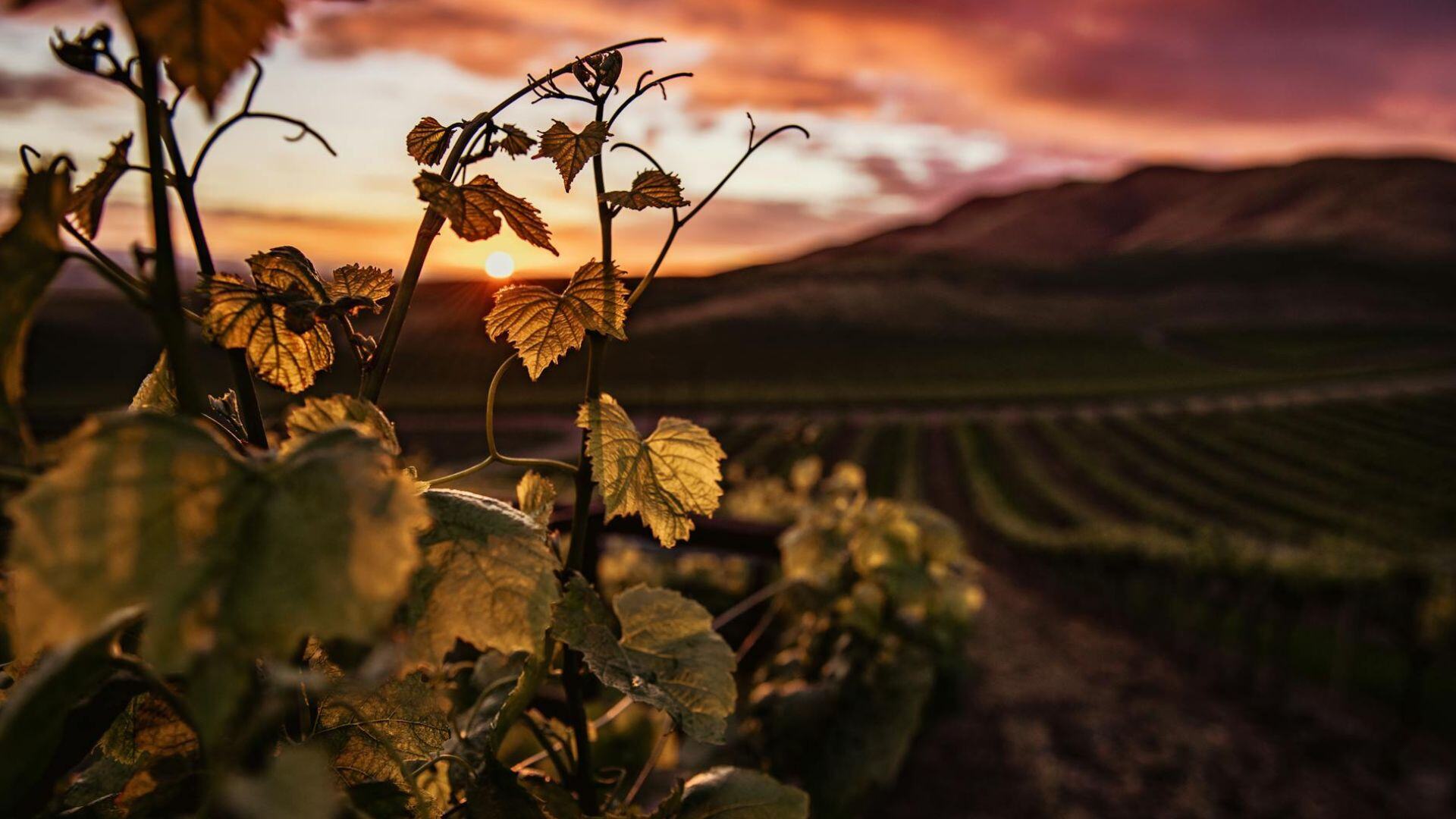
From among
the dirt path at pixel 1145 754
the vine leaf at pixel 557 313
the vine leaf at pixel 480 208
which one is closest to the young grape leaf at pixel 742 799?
the vine leaf at pixel 557 313

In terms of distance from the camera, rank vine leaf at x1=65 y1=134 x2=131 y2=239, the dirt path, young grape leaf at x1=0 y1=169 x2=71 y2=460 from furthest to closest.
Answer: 1. the dirt path
2. vine leaf at x1=65 y1=134 x2=131 y2=239
3. young grape leaf at x1=0 y1=169 x2=71 y2=460

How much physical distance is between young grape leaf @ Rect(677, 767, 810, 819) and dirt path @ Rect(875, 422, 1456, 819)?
8.10 metres

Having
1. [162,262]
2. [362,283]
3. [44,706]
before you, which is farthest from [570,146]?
[44,706]

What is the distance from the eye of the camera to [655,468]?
93 cm

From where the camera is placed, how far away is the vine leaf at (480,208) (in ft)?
2.34

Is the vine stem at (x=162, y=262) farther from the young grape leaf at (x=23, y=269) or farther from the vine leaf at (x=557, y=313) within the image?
the vine leaf at (x=557, y=313)

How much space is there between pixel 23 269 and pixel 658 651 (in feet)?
2.26

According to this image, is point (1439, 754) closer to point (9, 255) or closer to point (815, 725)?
point (815, 725)

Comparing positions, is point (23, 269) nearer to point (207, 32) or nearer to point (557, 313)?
point (207, 32)

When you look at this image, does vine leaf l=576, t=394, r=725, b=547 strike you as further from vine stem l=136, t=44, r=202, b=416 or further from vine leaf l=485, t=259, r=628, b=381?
vine stem l=136, t=44, r=202, b=416

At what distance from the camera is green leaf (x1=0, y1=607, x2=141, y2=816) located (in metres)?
0.47

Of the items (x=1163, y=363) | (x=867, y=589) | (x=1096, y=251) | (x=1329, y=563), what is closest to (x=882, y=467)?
(x=1329, y=563)

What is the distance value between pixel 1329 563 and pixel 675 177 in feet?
56.8

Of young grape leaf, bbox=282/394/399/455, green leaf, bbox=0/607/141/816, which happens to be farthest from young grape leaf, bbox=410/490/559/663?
green leaf, bbox=0/607/141/816
